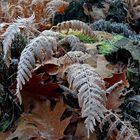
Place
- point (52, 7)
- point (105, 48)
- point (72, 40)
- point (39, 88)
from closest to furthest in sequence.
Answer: point (39, 88), point (72, 40), point (105, 48), point (52, 7)

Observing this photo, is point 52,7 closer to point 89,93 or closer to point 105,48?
point 105,48

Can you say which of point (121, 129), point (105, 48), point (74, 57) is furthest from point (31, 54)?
point (105, 48)

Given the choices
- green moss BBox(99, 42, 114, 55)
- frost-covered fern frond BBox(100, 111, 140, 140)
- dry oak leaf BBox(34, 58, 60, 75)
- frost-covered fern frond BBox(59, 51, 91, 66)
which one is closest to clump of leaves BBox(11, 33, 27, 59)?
dry oak leaf BBox(34, 58, 60, 75)

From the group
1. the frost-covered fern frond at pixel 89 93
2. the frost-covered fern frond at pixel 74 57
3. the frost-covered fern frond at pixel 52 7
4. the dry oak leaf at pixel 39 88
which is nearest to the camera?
the frost-covered fern frond at pixel 89 93

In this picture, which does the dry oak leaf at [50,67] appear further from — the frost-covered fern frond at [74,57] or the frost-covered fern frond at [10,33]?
the frost-covered fern frond at [10,33]

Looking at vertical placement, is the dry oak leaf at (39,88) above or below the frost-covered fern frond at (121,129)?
above

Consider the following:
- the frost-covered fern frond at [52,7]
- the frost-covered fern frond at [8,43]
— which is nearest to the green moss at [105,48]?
the frost-covered fern frond at [8,43]

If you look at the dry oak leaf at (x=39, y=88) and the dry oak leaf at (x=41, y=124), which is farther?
the dry oak leaf at (x=39, y=88)
